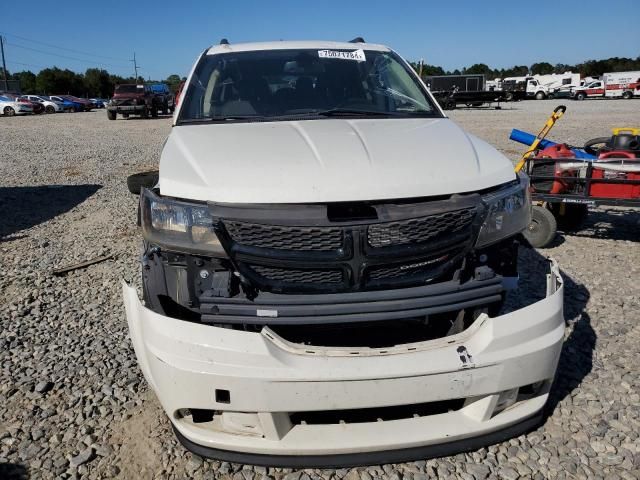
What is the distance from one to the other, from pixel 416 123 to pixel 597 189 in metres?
3.05

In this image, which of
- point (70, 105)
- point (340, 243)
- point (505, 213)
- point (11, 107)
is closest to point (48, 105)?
point (70, 105)

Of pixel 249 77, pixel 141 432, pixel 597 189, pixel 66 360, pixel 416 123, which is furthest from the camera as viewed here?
pixel 597 189

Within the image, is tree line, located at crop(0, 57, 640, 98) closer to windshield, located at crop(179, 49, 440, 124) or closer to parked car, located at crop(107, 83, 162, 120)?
parked car, located at crop(107, 83, 162, 120)

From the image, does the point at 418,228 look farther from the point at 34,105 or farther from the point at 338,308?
the point at 34,105

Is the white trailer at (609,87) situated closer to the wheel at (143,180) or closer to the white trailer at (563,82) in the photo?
the white trailer at (563,82)

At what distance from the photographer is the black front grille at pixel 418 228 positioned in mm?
1977

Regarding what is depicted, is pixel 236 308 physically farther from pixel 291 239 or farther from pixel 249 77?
pixel 249 77

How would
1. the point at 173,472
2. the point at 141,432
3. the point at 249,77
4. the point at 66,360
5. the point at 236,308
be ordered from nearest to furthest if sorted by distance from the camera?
the point at 236,308
the point at 173,472
the point at 141,432
the point at 66,360
the point at 249,77

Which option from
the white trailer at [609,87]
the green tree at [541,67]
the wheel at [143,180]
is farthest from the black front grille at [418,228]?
the green tree at [541,67]

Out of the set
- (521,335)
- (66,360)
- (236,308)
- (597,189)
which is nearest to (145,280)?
(236,308)

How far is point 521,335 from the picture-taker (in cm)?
205

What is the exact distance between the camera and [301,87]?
11.1 ft

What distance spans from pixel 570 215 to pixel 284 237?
16.1 feet

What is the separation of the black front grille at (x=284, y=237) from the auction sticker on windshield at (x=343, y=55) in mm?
2128
